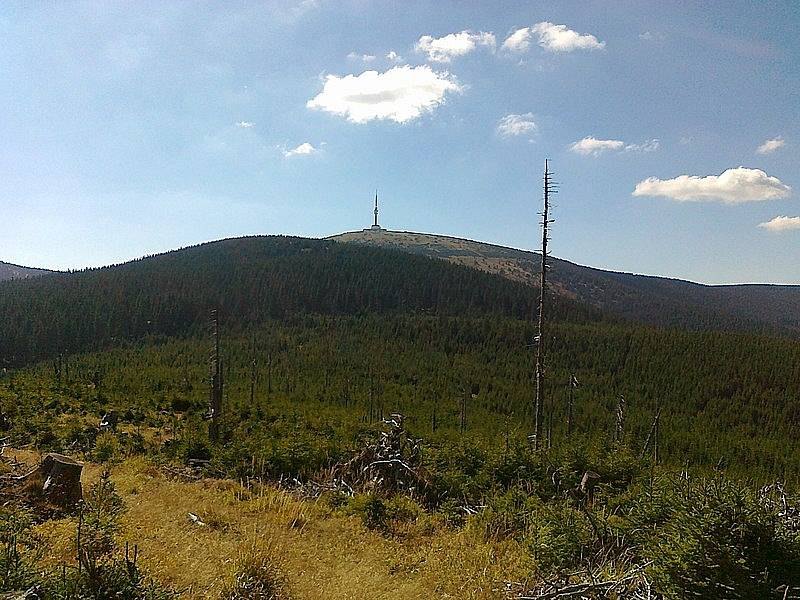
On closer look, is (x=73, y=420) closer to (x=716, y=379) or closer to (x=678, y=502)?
(x=678, y=502)

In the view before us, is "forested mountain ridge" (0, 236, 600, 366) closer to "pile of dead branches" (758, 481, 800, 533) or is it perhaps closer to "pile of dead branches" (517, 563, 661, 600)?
"pile of dead branches" (517, 563, 661, 600)

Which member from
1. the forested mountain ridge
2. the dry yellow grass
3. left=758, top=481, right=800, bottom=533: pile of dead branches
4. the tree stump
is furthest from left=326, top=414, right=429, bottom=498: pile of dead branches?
the forested mountain ridge

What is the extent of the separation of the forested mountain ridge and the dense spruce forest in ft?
2.07

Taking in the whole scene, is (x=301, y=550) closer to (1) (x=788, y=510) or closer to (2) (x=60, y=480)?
(2) (x=60, y=480)

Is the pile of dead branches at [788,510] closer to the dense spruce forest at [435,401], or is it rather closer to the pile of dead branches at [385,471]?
the dense spruce forest at [435,401]

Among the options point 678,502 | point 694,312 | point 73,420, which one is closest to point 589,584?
point 678,502

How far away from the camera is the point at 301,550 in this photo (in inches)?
291

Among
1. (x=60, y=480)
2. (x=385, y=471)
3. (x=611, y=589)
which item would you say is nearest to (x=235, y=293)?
(x=385, y=471)

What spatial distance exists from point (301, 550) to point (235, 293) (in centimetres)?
10992

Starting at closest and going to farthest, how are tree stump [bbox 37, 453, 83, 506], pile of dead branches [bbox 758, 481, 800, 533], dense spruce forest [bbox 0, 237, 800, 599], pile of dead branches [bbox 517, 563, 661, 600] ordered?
pile of dead branches [bbox 758, 481, 800, 533] < pile of dead branches [bbox 517, 563, 661, 600] < dense spruce forest [bbox 0, 237, 800, 599] < tree stump [bbox 37, 453, 83, 506]

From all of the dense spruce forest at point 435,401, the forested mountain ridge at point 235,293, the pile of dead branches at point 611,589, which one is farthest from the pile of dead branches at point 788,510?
the forested mountain ridge at point 235,293

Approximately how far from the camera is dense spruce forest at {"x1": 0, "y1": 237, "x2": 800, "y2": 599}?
614cm

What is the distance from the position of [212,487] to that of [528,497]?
21.3 feet

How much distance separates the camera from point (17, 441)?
1457 cm
